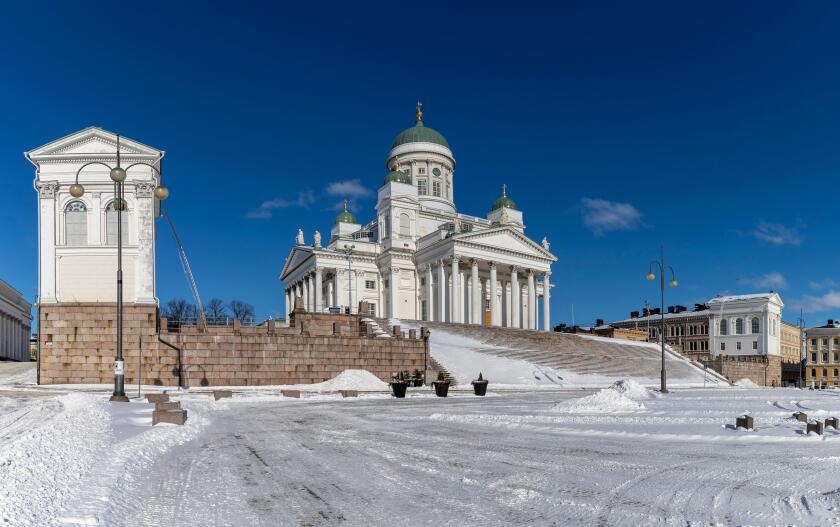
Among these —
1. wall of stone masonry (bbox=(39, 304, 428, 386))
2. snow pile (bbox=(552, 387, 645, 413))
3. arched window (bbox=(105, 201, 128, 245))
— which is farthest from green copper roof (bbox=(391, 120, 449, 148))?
snow pile (bbox=(552, 387, 645, 413))

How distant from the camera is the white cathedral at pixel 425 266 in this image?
71.8 m

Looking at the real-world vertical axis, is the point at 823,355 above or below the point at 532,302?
below

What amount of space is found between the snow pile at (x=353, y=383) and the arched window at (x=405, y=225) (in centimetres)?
4437

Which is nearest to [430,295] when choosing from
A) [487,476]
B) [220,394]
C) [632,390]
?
[632,390]

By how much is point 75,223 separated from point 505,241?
49215mm

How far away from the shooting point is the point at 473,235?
71062 mm

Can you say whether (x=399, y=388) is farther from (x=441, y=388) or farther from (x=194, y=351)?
(x=194, y=351)

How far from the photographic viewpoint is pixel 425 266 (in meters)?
75.4

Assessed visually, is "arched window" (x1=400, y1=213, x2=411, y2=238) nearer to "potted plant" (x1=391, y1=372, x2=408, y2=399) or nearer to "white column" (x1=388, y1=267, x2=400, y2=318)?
"white column" (x1=388, y1=267, x2=400, y2=318)

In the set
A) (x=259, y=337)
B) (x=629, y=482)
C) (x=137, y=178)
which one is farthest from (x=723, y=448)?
(x=137, y=178)

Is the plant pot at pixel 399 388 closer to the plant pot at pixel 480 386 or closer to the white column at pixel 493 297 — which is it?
the plant pot at pixel 480 386

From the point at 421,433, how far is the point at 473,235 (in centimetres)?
5838

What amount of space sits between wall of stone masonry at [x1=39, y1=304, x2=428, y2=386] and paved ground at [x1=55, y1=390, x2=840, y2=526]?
69.3 feet

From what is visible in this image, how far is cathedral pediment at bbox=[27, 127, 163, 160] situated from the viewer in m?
33.6
